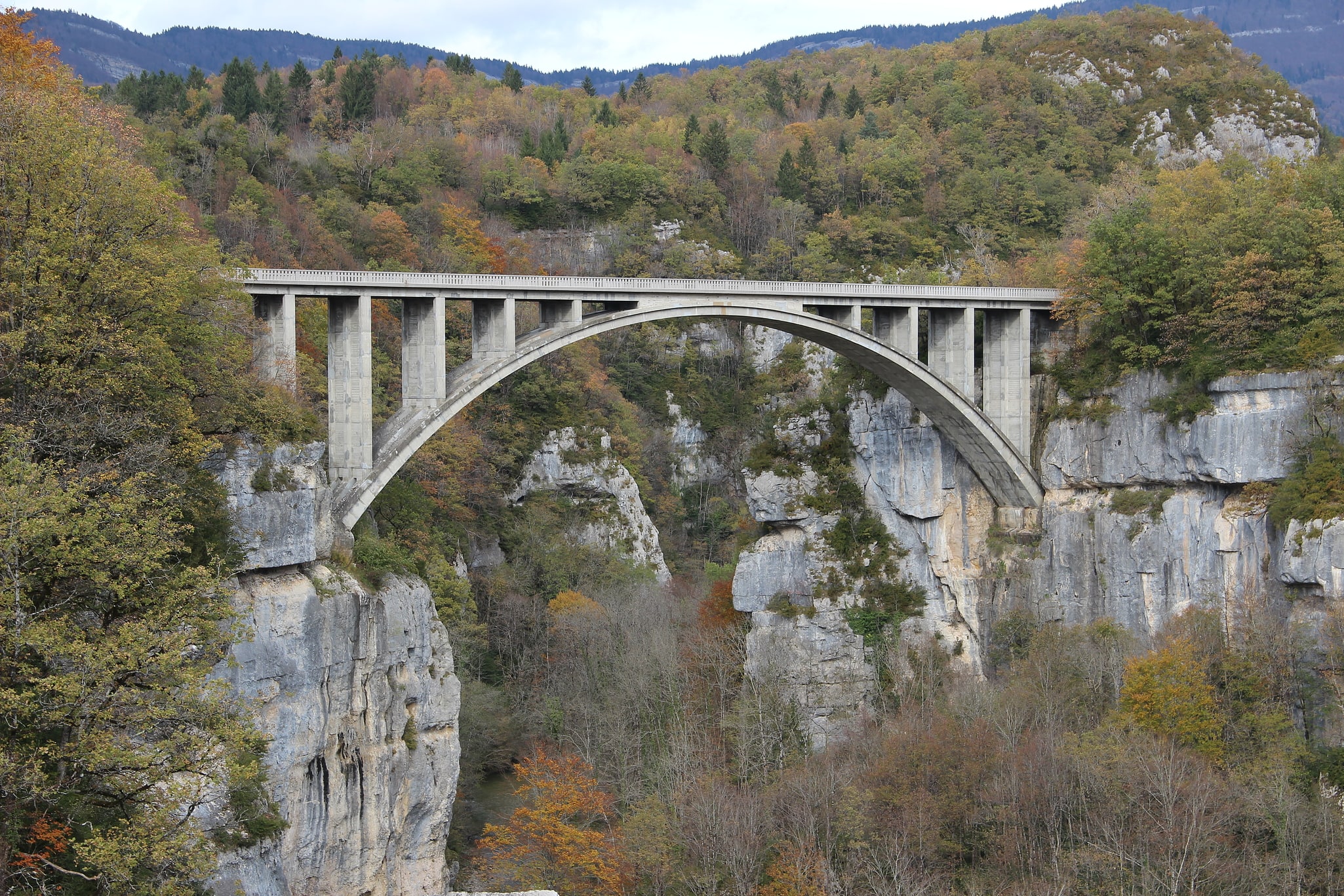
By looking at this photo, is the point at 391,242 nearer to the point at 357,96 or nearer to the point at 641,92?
the point at 357,96

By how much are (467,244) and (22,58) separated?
32663 millimetres

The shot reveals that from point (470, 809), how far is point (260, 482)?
1427 cm

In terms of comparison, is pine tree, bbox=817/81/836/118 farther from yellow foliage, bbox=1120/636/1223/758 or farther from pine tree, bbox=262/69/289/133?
yellow foliage, bbox=1120/636/1223/758

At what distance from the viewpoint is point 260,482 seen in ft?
85.9

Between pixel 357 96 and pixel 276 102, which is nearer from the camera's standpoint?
pixel 276 102

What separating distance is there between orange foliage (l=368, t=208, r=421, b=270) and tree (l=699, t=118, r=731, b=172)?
2512cm

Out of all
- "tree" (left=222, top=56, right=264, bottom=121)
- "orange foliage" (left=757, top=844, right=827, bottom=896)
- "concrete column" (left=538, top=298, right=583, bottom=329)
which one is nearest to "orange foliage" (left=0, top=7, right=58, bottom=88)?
"concrete column" (left=538, top=298, right=583, bottom=329)

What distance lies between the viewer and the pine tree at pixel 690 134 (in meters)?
78.1

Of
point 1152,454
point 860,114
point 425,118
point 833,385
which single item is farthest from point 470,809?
point 860,114

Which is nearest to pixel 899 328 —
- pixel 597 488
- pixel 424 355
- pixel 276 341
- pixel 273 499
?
pixel 424 355

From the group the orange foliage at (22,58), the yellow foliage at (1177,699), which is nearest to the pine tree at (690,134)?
the orange foliage at (22,58)

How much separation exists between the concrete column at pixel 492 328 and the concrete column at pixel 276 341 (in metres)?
4.89

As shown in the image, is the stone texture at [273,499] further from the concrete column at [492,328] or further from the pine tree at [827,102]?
the pine tree at [827,102]

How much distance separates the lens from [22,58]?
27.3 m
